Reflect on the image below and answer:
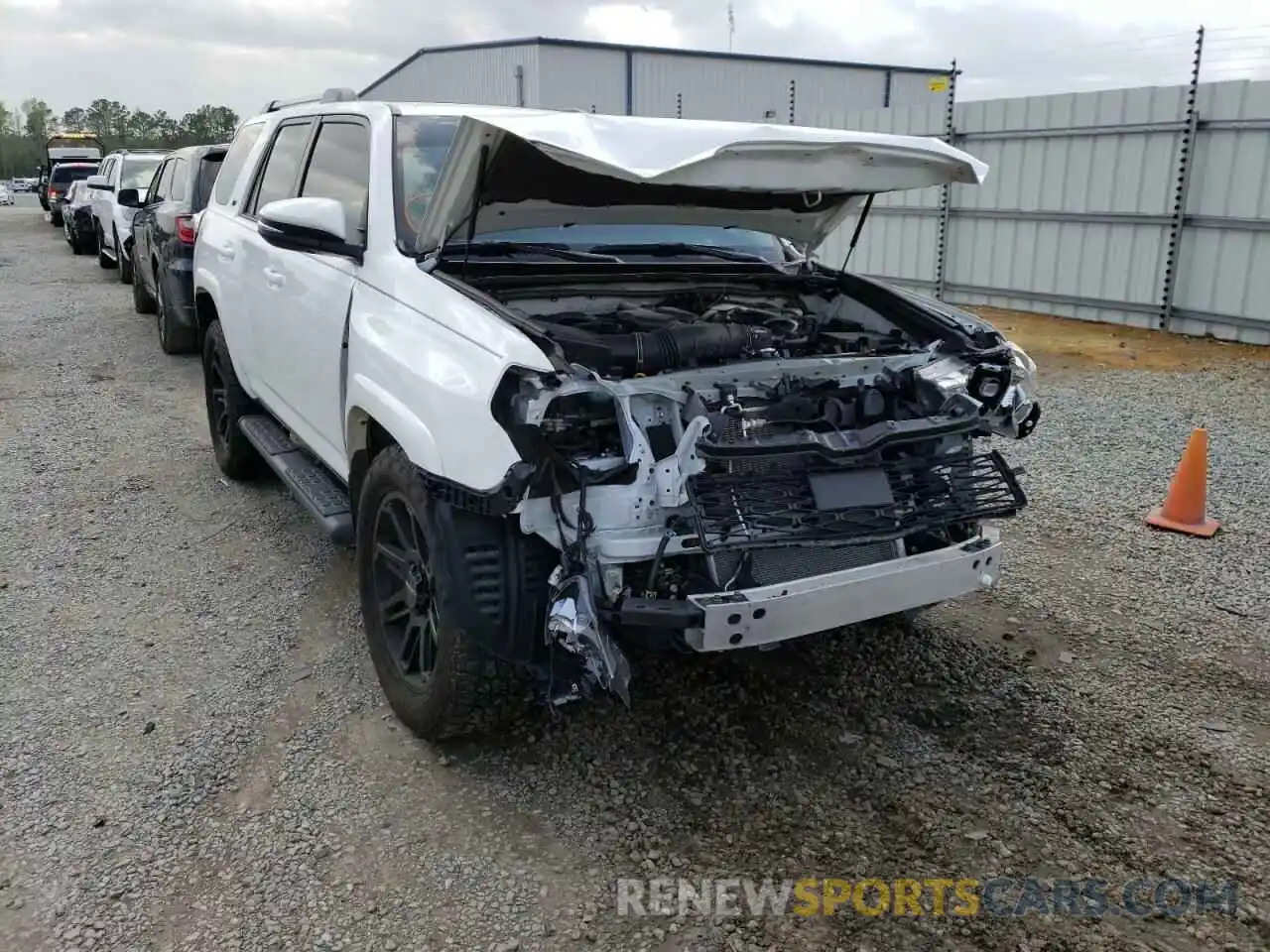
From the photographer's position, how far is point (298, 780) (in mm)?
3285

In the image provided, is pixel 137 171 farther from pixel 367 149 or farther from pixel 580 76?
pixel 367 149

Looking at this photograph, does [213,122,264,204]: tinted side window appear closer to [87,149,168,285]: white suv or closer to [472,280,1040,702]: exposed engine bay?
[472,280,1040,702]: exposed engine bay

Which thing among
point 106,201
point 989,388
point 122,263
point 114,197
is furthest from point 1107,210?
point 106,201

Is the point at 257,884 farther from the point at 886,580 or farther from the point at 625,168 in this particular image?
the point at 625,168

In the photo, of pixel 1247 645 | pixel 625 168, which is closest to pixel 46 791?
pixel 625 168

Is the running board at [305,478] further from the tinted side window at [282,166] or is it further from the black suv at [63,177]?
the black suv at [63,177]

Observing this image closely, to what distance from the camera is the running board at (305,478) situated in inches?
158

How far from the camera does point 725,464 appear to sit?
9.77 ft

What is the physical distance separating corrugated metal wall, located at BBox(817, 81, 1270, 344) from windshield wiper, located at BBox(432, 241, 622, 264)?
877cm

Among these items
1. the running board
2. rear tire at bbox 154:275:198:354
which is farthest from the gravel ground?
rear tire at bbox 154:275:198:354

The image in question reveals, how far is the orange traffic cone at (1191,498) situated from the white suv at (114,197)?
13857 millimetres

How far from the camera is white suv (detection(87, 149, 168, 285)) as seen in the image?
15.1 metres

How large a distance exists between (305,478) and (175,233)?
5.78 m

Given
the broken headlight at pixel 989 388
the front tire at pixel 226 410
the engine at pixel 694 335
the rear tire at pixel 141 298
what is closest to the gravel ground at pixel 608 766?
the front tire at pixel 226 410
